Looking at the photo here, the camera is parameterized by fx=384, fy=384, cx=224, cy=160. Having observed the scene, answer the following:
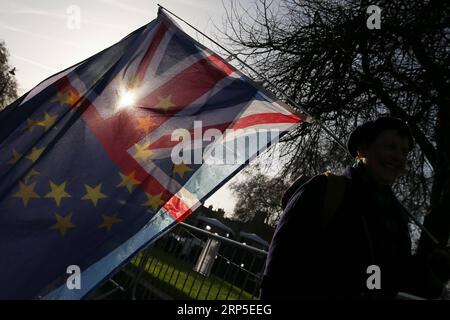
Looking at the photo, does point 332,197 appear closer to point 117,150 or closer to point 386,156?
point 386,156

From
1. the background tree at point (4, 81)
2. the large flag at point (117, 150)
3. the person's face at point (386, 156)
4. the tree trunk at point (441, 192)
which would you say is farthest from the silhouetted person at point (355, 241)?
the background tree at point (4, 81)

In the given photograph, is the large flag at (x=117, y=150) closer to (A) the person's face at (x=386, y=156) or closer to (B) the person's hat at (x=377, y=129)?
(B) the person's hat at (x=377, y=129)

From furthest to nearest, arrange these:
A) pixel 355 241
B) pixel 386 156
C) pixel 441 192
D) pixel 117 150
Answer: pixel 441 192, pixel 117 150, pixel 386 156, pixel 355 241

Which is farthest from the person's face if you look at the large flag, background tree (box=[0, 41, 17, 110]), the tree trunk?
background tree (box=[0, 41, 17, 110])

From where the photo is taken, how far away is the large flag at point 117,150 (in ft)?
7.58

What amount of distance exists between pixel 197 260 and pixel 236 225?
174ft

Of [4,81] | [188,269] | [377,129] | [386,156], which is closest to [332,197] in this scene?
[386,156]

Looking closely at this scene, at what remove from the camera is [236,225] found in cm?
5844

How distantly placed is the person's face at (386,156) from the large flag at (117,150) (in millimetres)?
896

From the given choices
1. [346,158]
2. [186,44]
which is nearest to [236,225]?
[346,158]

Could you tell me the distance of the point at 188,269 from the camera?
19.9ft

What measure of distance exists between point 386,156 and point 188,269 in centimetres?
467

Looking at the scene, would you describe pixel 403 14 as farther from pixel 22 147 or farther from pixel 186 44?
pixel 22 147

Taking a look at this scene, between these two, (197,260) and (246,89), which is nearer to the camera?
(246,89)
